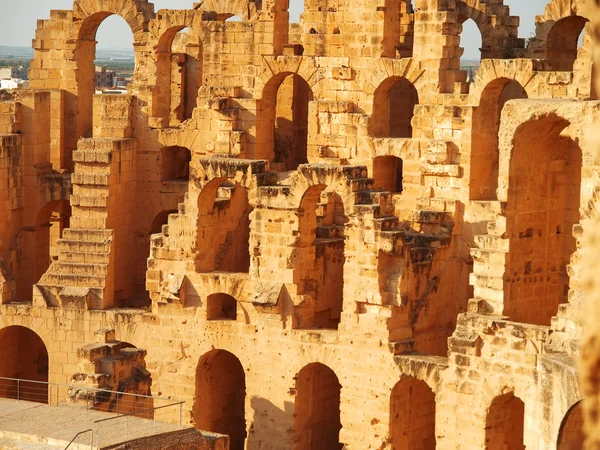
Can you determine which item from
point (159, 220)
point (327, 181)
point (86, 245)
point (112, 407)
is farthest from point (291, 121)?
point (112, 407)

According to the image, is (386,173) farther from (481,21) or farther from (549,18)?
(549,18)

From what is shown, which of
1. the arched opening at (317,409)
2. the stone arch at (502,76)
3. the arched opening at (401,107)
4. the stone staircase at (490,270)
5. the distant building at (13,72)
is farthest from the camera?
the distant building at (13,72)

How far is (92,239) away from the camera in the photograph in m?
31.4

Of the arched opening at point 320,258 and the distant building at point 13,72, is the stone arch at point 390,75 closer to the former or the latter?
the arched opening at point 320,258

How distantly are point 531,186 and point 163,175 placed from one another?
11.3 meters

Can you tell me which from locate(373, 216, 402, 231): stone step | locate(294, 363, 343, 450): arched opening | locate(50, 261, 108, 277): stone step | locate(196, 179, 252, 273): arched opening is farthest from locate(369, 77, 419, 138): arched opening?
locate(50, 261, 108, 277): stone step

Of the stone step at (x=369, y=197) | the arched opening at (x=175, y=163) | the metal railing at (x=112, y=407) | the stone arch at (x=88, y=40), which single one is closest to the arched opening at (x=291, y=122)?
the arched opening at (x=175, y=163)

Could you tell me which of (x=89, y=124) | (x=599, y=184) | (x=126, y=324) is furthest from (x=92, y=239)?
(x=599, y=184)

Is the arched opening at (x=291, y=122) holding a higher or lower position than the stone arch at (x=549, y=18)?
lower

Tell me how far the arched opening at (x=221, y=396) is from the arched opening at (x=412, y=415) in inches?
179

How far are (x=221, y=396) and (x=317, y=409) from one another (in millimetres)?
2463

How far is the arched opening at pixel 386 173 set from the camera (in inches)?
1200

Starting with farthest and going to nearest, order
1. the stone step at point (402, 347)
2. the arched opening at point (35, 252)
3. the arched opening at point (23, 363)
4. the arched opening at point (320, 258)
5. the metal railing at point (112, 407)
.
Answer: the arched opening at point (35, 252), the arched opening at point (23, 363), the arched opening at point (320, 258), the stone step at point (402, 347), the metal railing at point (112, 407)

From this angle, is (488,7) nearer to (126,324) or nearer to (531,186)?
(531,186)
